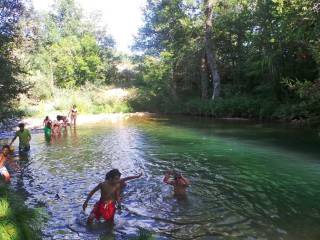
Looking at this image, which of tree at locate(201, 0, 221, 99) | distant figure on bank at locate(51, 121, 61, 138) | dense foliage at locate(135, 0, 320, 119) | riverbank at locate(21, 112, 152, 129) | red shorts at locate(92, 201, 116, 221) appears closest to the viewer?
red shorts at locate(92, 201, 116, 221)

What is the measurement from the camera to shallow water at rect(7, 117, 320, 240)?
29.7 ft

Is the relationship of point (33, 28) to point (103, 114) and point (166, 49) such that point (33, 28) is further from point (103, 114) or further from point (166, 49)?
point (166, 49)

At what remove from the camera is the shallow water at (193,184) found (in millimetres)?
9062

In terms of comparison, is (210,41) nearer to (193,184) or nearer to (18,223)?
(193,184)

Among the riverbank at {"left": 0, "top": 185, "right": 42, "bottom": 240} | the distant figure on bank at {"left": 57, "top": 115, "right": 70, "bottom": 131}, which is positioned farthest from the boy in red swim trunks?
the distant figure on bank at {"left": 57, "top": 115, "right": 70, "bottom": 131}

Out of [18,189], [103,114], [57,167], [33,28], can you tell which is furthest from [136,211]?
[103,114]

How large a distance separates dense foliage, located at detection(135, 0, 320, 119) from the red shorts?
68.5 feet

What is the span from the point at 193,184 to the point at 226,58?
106 ft

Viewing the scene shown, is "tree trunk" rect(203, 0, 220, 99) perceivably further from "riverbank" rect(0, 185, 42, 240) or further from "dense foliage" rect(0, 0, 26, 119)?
"riverbank" rect(0, 185, 42, 240)

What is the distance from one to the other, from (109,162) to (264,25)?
65.8 ft

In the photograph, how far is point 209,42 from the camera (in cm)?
3934

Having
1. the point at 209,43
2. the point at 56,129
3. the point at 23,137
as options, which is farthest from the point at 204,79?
the point at 23,137

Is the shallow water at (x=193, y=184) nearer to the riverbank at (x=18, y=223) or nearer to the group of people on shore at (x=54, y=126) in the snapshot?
the group of people on shore at (x=54, y=126)

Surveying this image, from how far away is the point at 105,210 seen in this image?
29.6ft
